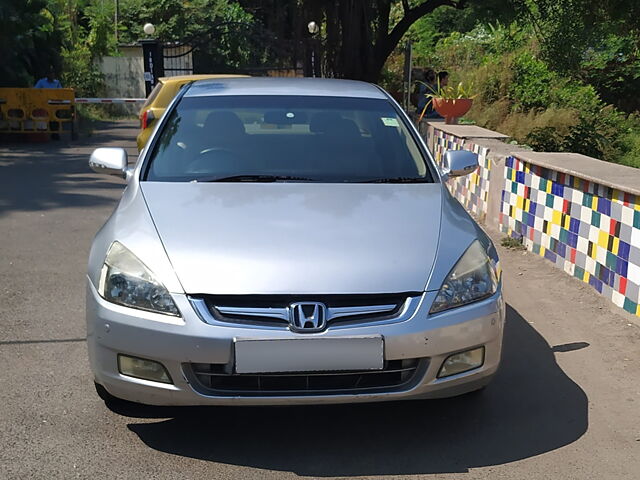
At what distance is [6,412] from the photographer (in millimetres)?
3947

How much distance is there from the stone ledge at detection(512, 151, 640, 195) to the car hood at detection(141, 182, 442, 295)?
1.93m

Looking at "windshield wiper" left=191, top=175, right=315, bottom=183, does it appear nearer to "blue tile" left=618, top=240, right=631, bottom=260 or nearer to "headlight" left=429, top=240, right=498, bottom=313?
"headlight" left=429, top=240, right=498, bottom=313

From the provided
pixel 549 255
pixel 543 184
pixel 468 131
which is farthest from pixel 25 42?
pixel 549 255

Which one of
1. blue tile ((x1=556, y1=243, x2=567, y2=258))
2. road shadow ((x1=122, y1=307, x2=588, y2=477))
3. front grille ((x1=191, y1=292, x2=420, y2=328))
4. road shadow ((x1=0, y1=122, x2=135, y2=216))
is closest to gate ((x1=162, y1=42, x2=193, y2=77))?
road shadow ((x1=0, y1=122, x2=135, y2=216))

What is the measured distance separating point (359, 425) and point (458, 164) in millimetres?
1793

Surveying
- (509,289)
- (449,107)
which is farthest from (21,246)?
(449,107)

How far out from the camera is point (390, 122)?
5.01m

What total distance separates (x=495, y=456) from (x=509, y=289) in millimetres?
2901

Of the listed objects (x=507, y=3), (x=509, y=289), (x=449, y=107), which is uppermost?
(x=507, y=3)

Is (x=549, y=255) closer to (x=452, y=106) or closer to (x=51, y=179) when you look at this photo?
(x=452, y=106)

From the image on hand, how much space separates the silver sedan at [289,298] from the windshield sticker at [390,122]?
2.93ft

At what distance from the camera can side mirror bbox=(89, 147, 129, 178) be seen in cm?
491

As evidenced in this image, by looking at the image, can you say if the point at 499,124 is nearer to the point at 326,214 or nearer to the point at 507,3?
the point at 507,3

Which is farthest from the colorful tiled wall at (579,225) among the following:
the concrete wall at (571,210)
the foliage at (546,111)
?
the foliage at (546,111)
